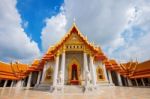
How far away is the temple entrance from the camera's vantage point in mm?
16891

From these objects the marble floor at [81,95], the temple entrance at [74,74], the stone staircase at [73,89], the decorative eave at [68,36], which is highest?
the decorative eave at [68,36]

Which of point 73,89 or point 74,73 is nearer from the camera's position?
point 73,89

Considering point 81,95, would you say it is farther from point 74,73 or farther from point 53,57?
point 53,57

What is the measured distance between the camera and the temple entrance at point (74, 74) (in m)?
16.9

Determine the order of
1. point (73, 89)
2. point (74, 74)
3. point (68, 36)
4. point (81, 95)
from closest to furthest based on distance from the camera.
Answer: point (81, 95) → point (73, 89) → point (68, 36) → point (74, 74)

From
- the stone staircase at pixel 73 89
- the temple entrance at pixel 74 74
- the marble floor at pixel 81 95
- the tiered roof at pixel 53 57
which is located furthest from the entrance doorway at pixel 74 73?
the marble floor at pixel 81 95

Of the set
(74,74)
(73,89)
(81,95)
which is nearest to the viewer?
(81,95)

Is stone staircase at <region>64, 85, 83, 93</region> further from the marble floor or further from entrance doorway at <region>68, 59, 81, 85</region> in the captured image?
entrance doorway at <region>68, 59, 81, 85</region>

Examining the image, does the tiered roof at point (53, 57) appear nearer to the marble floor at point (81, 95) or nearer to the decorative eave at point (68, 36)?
the decorative eave at point (68, 36)

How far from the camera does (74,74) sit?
1828 cm

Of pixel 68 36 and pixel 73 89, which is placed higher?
pixel 68 36

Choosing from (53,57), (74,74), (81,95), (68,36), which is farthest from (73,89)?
(68,36)

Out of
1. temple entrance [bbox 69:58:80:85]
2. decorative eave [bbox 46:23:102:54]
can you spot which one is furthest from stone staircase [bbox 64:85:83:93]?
decorative eave [bbox 46:23:102:54]

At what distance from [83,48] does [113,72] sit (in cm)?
978
